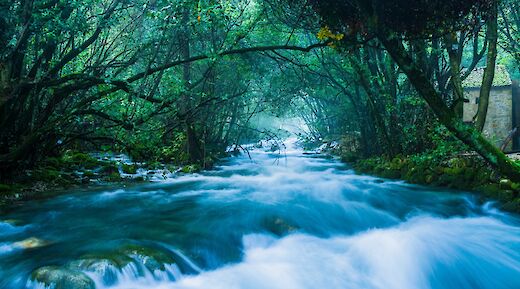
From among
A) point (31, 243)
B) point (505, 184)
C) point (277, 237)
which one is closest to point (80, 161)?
point (31, 243)

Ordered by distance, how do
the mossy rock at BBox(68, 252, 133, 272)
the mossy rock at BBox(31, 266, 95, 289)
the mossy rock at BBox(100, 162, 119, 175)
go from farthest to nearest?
the mossy rock at BBox(100, 162, 119, 175)
the mossy rock at BBox(68, 252, 133, 272)
the mossy rock at BBox(31, 266, 95, 289)

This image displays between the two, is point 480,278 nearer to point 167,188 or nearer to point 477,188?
point 477,188

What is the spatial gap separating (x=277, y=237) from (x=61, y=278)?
3.43 meters

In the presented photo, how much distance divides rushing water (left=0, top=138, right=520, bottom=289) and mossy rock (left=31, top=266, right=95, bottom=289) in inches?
4.5

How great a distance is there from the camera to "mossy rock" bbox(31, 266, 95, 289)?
4.05 meters

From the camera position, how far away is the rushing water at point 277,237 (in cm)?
515

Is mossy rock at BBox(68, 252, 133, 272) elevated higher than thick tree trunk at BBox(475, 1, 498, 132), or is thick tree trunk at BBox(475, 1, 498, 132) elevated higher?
thick tree trunk at BBox(475, 1, 498, 132)

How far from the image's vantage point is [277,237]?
667cm

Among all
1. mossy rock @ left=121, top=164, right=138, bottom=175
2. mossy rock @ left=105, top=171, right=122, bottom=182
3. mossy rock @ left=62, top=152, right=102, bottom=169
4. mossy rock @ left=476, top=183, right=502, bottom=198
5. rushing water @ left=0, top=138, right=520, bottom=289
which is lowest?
rushing water @ left=0, top=138, right=520, bottom=289

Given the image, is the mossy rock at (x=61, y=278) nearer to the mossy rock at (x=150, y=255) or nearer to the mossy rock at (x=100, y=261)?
the mossy rock at (x=100, y=261)

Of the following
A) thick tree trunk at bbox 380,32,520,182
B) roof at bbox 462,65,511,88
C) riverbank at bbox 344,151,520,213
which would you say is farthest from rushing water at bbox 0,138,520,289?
roof at bbox 462,65,511,88

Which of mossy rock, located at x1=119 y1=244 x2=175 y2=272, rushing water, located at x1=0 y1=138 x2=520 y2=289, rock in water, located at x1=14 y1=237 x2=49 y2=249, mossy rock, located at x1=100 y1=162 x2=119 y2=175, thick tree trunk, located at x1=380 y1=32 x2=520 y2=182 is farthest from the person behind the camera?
mossy rock, located at x1=100 y1=162 x2=119 y2=175

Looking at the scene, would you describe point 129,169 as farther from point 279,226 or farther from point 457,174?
point 457,174

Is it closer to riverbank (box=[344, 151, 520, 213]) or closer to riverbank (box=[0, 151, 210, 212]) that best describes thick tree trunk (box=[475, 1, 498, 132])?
riverbank (box=[344, 151, 520, 213])
